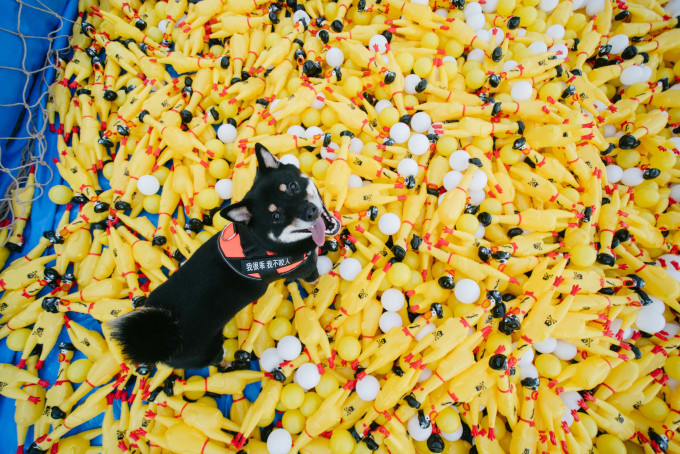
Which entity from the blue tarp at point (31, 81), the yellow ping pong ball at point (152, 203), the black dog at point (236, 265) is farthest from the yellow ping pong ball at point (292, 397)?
the yellow ping pong ball at point (152, 203)

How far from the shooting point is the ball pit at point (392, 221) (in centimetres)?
219

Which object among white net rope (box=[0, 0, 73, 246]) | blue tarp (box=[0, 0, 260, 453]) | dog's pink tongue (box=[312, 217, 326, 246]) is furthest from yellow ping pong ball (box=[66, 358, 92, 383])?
dog's pink tongue (box=[312, 217, 326, 246])

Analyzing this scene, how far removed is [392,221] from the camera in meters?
2.44

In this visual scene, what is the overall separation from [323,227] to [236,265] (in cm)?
54

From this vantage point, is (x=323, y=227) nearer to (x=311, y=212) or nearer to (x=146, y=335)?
(x=311, y=212)

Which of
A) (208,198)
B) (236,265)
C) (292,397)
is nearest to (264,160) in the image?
(236,265)

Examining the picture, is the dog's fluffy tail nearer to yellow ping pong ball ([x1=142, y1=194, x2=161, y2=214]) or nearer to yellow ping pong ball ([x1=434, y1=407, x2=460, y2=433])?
yellow ping pong ball ([x1=142, y1=194, x2=161, y2=214])

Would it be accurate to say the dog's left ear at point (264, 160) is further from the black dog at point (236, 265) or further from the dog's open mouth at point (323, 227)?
the dog's open mouth at point (323, 227)

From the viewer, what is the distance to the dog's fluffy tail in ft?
5.62

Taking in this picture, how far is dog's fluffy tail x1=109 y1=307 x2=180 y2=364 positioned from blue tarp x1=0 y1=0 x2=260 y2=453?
112 cm

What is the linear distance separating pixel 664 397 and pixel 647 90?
7.82ft

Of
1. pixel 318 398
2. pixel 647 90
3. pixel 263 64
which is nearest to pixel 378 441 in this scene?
pixel 318 398

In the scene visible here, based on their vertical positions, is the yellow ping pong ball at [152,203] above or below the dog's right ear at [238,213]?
below

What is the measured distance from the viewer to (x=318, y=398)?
230 centimetres
